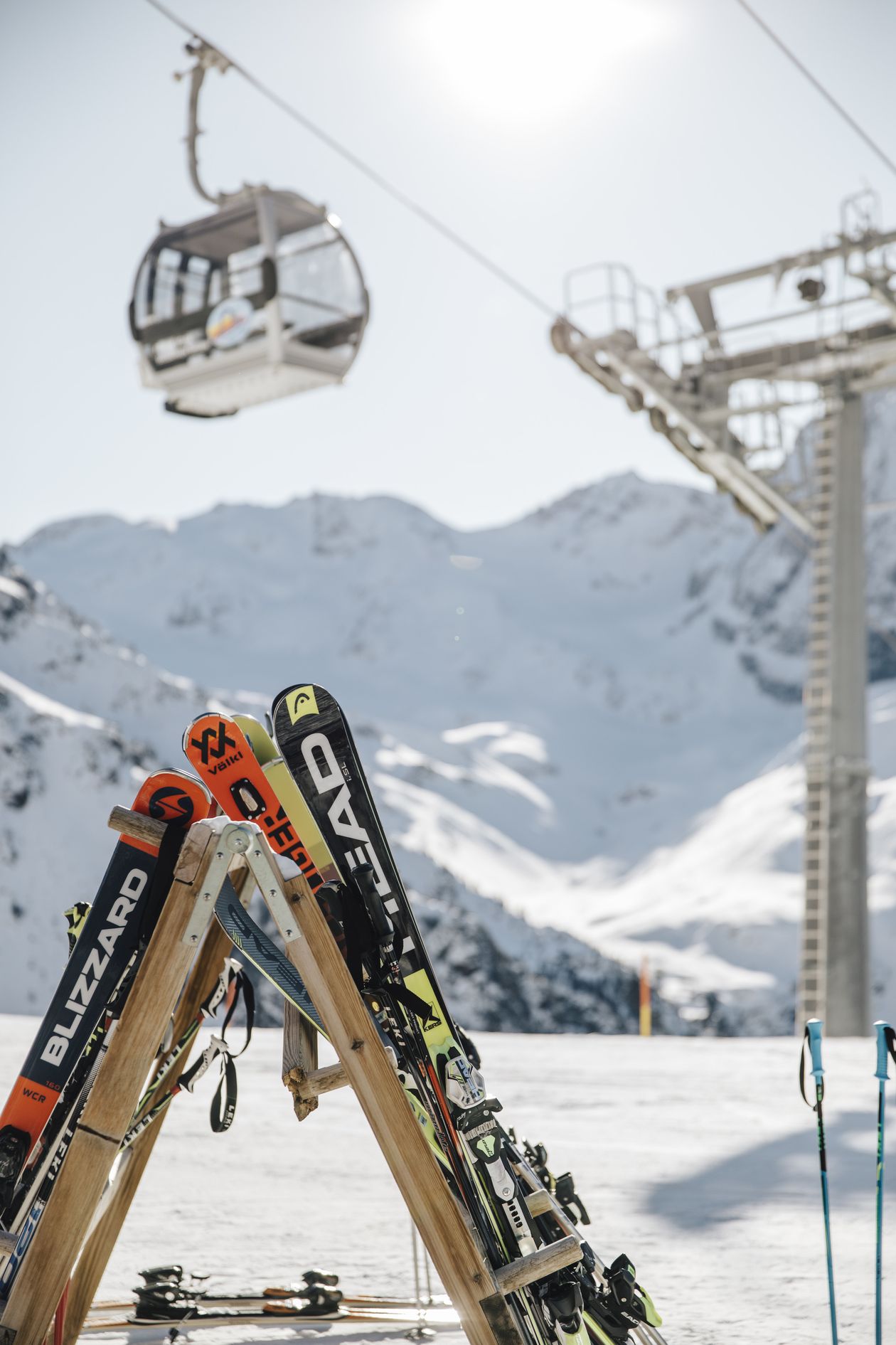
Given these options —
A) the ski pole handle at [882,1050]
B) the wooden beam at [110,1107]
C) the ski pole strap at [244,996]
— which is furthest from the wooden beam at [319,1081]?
the ski pole handle at [882,1050]

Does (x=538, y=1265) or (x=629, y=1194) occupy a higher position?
(x=629, y=1194)

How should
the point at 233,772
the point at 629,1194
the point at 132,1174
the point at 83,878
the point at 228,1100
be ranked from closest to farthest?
the point at 233,772 < the point at 228,1100 < the point at 132,1174 < the point at 629,1194 < the point at 83,878

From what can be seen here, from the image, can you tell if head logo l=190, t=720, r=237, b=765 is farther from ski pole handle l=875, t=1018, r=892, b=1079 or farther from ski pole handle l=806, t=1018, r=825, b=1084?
ski pole handle l=875, t=1018, r=892, b=1079

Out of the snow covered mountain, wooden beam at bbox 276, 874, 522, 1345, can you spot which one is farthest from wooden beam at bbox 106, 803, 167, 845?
the snow covered mountain

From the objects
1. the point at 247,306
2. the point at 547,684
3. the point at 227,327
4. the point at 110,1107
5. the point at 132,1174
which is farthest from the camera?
the point at 547,684

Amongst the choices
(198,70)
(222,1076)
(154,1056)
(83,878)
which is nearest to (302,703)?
(154,1056)

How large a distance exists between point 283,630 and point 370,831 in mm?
140063

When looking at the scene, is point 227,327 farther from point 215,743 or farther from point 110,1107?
point 110,1107

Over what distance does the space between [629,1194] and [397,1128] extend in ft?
8.00

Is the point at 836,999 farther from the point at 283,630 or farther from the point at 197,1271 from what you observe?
the point at 283,630

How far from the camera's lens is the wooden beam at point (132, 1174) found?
2.54m

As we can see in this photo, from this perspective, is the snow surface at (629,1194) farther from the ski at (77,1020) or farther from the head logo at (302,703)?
the head logo at (302,703)

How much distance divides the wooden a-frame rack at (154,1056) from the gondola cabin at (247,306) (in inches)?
181

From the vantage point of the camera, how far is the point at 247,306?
6.82 metres
